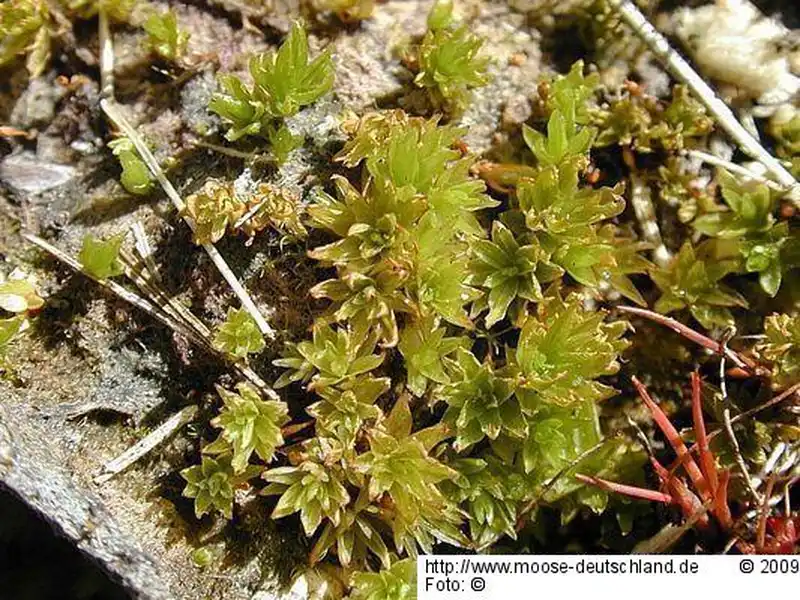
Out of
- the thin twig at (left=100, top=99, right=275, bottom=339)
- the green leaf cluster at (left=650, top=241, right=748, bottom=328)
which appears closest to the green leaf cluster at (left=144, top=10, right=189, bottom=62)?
the thin twig at (left=100, top=99, right=275, bottom=339)

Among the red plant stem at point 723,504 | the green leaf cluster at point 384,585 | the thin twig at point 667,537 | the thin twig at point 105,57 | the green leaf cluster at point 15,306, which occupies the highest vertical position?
the thin twig at point 105,57

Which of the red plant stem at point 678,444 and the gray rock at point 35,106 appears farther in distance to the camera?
the gray rock at point 35,106

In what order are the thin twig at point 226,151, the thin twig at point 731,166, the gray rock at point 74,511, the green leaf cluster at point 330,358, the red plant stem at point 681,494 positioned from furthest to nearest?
1. the thin twig at point 731,166
2. the thin twig at point 226,151
3. the red plant stem at point 681,494
4. the green leaf cluster at point 330,358
5. the gray rock at point 74,511

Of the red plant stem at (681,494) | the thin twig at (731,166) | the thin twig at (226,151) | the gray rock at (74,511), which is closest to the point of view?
the gray rock at (74,511)

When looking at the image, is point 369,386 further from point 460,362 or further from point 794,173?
point 794,173

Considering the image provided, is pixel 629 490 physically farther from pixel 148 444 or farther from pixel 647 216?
pixel 148 444

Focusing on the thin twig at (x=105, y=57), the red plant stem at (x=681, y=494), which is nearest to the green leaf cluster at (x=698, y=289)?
the red plant stem at (x=681, y=494)

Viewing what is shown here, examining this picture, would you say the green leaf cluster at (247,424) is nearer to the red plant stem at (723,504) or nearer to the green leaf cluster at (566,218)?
the green leaf cluster at (566,218)

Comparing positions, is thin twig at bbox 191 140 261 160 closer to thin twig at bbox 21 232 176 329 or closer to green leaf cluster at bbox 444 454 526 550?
thin twig at bbox 21 232 176 329
